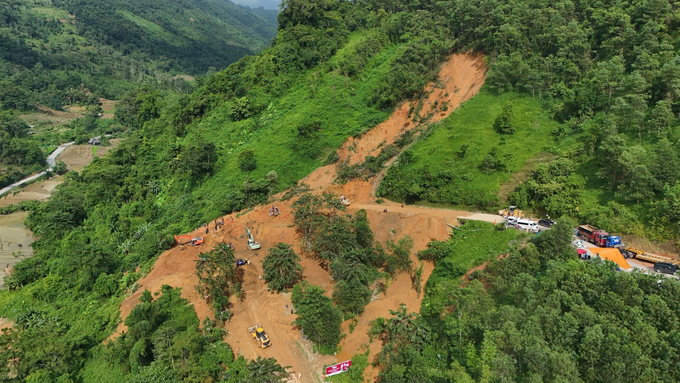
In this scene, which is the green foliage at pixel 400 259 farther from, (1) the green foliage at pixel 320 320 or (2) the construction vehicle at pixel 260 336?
(2) the construction vehicle at pixel 260 336

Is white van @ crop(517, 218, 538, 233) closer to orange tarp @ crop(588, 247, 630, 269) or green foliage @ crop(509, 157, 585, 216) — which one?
green foliage @ crop(509, 157, 585, 216)

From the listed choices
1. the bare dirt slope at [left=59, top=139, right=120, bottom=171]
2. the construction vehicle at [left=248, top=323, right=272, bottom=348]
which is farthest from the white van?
the bare dirt slope at [left=59, top=139, right=120, bottom=171]

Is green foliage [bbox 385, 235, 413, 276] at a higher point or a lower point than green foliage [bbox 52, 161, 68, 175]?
higher

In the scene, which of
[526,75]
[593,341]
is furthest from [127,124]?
[593,341]

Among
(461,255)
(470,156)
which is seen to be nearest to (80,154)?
(470,156)

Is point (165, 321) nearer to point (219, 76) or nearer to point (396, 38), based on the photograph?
point (219, 76)

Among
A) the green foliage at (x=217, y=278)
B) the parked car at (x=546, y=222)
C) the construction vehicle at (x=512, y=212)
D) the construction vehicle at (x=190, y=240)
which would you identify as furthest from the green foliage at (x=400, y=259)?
the construction vehicle at (x=190, y=240)
